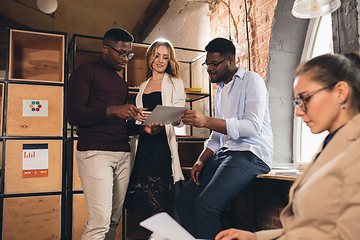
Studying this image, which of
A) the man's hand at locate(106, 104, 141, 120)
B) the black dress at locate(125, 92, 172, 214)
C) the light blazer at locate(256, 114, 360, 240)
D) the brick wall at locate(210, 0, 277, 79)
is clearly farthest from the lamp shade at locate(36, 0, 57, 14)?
the light blazer at locate(256, 114, 360, 240)

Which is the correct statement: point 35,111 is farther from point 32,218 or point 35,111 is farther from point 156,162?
point 156,162

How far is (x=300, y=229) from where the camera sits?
681 mm

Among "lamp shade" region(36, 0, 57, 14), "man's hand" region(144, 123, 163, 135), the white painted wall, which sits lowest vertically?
"man's hand" region(144, 123, 163, 135)

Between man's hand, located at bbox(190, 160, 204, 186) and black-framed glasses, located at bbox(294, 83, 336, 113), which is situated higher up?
black-framed glasses, located at bbox(294, 83, 336, 113)

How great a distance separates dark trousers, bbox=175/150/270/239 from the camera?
150 cm

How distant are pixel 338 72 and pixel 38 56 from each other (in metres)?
3.02

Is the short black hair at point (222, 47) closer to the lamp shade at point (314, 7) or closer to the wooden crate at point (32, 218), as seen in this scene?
the lamp shade at point (314, 7)

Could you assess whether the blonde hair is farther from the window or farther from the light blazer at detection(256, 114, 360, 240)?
the light blazer at detection(256, 114, 360, 240)

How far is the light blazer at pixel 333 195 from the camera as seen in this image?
0.58 m

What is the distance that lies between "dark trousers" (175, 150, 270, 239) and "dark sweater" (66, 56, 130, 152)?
20.6 inches

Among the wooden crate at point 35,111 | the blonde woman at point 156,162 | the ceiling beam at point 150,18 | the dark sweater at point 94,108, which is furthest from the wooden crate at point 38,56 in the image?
the ceiling beam at point 150,18

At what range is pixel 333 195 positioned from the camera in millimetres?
621

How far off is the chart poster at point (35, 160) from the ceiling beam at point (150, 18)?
3535 mm

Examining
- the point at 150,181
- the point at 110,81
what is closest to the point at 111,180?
the point at 150,181
